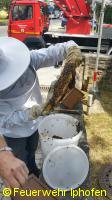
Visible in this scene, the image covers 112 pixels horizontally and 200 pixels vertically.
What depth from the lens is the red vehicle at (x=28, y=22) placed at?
35.5 feet

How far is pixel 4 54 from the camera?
2.86 meters

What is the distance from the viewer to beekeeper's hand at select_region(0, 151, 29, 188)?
1646 millimetres

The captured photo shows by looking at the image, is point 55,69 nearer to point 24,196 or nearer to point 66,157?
point 66,157

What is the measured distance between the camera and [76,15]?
11594 millimetres

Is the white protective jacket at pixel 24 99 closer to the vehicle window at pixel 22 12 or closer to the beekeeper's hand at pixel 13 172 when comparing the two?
the beekeeper's hand at pixel 13 172

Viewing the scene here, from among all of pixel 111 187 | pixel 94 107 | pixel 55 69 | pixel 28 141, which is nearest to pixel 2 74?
pixel 28 141

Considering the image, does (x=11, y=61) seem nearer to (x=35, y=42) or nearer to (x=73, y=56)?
(x=73, y=56)

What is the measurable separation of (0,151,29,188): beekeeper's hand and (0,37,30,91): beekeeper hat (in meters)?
0.97

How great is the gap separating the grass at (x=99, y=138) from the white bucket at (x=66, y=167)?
29.8 inches

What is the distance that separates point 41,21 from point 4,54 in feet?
→ 28.9

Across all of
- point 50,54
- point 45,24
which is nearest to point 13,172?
point 50,54

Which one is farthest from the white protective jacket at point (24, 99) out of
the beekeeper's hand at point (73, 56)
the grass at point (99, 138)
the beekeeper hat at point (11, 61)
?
the grass at point (99, 138)

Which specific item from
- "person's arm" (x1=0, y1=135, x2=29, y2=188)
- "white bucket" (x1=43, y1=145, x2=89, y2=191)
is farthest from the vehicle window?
"person's arm" (x1=0, y1=135, x2=29, y2=188)

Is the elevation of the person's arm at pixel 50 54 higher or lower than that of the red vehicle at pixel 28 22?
higher
